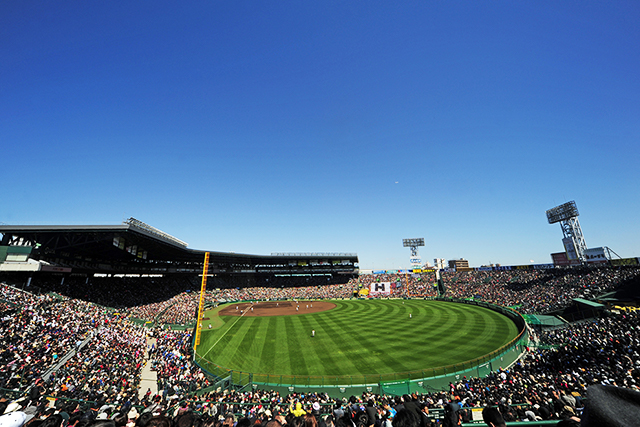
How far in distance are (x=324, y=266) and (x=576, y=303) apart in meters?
60.4

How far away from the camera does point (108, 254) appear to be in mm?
43062

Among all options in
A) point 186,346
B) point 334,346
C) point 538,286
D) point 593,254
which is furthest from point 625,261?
point 186,346

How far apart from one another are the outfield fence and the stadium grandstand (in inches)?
9.5

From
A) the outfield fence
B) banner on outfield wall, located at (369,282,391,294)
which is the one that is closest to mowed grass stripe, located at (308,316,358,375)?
the outfield fence

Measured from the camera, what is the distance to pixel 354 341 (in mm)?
27969

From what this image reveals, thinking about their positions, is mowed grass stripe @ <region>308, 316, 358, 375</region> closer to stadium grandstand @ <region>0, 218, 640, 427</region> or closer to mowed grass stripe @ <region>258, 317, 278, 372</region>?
stadium grandstand @ <region>0, 218, 640, 427</region>

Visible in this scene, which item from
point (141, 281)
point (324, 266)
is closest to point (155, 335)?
point (141, 281)

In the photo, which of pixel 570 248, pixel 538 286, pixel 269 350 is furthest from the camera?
pixel 570 248

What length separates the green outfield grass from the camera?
21812 millimetres

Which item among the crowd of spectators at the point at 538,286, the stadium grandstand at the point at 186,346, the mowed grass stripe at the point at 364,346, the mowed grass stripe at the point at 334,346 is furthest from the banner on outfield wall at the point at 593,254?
the mowed grass stripe at the point at 334,346

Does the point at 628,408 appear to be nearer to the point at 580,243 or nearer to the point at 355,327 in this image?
the point at 355,327

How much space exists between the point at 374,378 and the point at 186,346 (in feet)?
59.3

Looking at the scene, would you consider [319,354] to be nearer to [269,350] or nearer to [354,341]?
[269,350]

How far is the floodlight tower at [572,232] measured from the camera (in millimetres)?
63656
